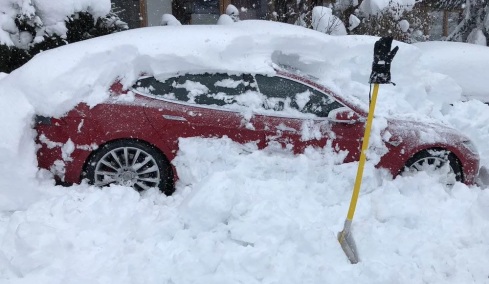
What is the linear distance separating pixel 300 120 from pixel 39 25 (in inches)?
176

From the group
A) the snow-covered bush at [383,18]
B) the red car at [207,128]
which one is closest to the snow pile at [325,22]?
the snow-covered bush at [383,18]

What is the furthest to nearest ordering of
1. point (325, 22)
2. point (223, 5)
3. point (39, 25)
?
point (223, 5) < point (325, 22) < point (39, 25)

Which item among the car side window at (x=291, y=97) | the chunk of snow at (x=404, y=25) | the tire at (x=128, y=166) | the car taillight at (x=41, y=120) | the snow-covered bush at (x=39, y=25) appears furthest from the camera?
the chunk of snow at (x=404, y=25)

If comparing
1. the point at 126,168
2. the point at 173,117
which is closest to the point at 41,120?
the point at 126,168

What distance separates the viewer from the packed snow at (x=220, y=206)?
321 cm

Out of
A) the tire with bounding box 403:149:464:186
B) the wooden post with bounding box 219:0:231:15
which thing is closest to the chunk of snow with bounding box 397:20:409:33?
the wooden post with bounding box 219:0:231:15

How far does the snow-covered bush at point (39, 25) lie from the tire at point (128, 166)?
333 centimetres

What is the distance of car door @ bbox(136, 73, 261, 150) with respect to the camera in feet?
14.2

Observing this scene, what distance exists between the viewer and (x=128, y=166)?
14.2ft

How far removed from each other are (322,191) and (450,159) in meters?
1.48

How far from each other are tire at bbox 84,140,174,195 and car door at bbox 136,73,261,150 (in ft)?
0.79

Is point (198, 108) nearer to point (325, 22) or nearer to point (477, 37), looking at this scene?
point (325, 22)

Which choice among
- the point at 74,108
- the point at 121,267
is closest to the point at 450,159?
the point at 121,267

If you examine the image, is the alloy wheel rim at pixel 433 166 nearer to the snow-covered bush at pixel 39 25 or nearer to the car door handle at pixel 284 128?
the car door handle at pixel 284 128
